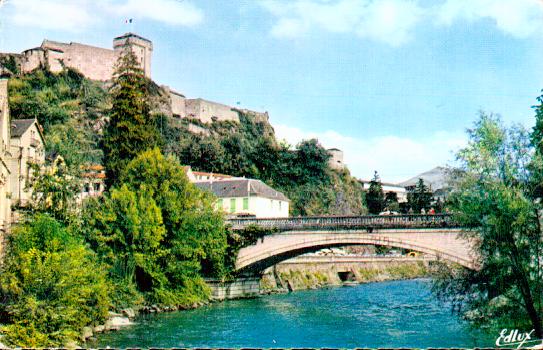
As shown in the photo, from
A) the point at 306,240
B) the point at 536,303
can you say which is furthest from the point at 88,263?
the point at 536,303

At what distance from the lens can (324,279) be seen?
5841 centimetres

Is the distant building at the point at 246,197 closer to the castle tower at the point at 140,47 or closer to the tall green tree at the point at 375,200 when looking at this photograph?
the tall green tree at the point at 375,200

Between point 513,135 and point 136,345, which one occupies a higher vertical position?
point 513,135

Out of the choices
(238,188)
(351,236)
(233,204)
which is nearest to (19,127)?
(351,236)

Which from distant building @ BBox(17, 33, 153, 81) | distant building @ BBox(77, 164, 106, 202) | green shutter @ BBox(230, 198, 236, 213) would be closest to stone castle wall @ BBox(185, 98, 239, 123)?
distant building @ BBox(17, 33, 153, 81)

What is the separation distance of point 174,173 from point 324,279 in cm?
2450

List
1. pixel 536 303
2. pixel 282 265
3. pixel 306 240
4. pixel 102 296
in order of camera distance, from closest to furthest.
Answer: pixel 536 303 → pixel 102 296 → pixel 306 240 → pixel 282 265

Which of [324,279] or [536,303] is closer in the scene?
[536,303]

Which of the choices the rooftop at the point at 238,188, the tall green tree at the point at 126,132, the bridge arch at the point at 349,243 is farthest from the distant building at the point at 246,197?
the tall green tree at the point at 126,132

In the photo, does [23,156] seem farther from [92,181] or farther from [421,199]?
[421,199]

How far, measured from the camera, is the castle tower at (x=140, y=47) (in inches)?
3701

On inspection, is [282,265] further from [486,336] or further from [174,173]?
[486,336]

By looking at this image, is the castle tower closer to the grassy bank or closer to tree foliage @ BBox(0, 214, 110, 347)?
the grassy bank

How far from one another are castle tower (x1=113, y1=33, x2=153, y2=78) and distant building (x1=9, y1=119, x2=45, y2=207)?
54024 mm
